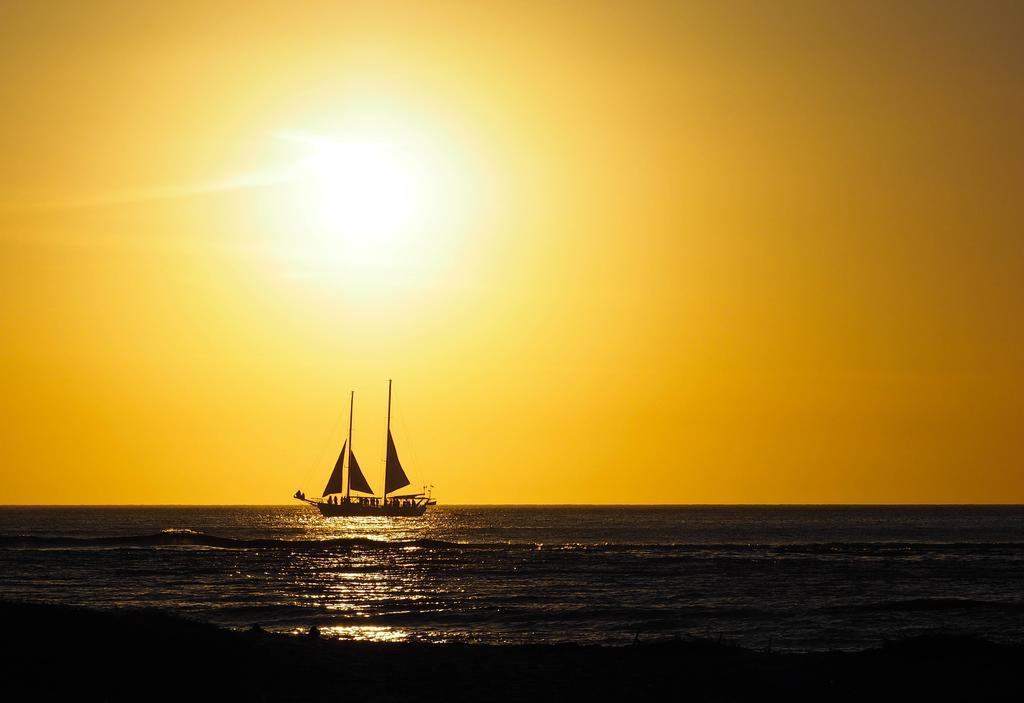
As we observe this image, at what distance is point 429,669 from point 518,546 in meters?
83.6

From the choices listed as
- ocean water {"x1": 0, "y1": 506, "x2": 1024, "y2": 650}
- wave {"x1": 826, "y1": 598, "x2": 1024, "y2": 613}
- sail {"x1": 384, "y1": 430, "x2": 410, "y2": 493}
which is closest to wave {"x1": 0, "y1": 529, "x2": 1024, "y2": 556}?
ocean water {"x1": 0, "y1": 506, "x2": 1024, "y2": 650}

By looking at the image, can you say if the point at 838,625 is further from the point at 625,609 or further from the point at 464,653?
the point at 464,653

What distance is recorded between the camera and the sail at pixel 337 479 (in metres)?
175

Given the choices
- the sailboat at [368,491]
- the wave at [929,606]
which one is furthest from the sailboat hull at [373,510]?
the wave at [929,606]

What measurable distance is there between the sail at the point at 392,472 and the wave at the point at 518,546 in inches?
2419

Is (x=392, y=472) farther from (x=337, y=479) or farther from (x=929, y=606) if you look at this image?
(x=929, y=606)

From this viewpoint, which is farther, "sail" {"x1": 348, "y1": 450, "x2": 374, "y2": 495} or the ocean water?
"sail" {"x1": 348, "y1": 450, "x2": 374, "y2": 495}

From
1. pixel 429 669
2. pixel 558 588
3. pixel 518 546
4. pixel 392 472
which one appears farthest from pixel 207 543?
pixel 429 669

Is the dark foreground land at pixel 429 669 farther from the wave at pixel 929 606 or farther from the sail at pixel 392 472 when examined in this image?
the sail at pixel 392 472

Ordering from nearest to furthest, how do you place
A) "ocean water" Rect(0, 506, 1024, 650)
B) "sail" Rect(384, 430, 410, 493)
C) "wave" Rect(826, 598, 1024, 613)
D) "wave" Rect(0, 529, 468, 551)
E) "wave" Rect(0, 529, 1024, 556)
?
"ocean water" Rect(0, 506, 1024, 650) → "wave" Rect(826, 598, 1024, 613) → "wave" Rect(0, 529, 1024, 556) → "wave" Rect(0, 529, 468, 551) → "sail" Rect(384, 430, 410, 493)

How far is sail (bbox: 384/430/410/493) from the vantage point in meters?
173

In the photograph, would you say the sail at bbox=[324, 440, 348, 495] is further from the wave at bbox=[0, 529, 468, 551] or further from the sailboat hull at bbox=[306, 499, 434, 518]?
the wave at bbox=[0, 529, 468, 551]

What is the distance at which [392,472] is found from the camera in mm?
174625

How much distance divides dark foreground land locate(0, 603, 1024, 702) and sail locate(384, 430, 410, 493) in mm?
148625
